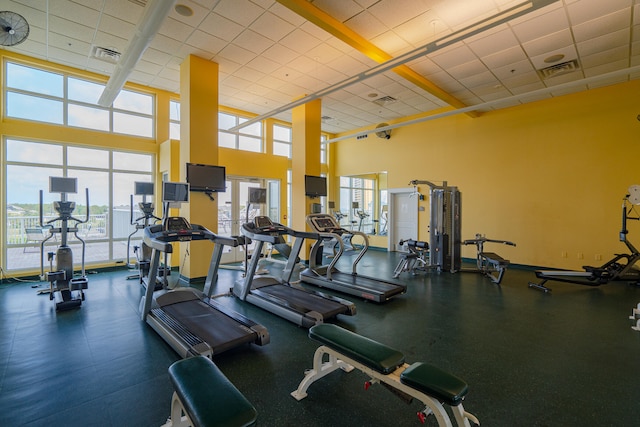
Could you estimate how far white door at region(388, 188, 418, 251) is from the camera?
31.1ft

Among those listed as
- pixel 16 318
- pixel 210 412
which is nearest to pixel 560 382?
pixel 210 412

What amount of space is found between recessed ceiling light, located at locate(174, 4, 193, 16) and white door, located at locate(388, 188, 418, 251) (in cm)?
725

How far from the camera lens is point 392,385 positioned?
1.96 metres

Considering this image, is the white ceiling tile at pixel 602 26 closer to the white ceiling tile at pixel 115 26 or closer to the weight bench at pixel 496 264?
the weight bench at pixel 496 264

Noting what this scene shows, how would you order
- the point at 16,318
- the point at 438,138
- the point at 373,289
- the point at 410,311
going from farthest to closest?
the point at 438,138 → the point at 373,289 → the point at 410,311 → the point at 16,318

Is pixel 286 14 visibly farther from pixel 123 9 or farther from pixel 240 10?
pixel 123 9

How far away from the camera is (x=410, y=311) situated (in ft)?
14.3

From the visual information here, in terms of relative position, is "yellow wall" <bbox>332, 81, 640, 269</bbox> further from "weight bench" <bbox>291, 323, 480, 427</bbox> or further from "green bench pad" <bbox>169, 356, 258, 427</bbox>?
"green bench pad" <bbox>169, 356, 258, 427</bbox>

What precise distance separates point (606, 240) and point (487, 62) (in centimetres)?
468

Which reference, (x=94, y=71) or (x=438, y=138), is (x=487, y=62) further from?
(x=94, y=71)

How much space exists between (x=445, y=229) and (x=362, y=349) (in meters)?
5.70

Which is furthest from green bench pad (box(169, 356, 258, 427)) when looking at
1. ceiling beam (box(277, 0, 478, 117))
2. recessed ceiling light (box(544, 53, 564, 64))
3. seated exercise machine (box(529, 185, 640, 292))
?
recessed ceiling light (box(544, 53, 564, 64))

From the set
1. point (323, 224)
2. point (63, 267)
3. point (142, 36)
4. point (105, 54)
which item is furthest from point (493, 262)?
point (105, 54)

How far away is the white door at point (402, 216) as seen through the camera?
947 centimetres
